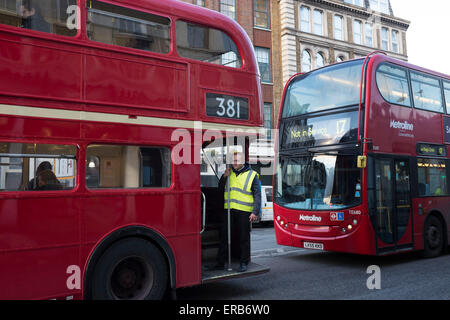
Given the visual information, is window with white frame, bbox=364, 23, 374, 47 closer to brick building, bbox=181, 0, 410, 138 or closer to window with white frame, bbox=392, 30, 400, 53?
brick building, bbox=181, 0, 410, 138

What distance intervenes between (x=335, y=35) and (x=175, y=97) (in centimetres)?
2451

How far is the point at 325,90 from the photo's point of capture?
351 inches

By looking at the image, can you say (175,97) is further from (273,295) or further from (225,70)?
(273,295)

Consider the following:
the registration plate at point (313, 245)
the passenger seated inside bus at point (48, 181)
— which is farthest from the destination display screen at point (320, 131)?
the passenger seated inside bus at point (48, 181)

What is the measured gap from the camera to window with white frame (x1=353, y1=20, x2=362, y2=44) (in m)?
28.5

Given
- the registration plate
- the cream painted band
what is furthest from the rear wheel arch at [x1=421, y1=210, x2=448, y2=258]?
the cream painted band

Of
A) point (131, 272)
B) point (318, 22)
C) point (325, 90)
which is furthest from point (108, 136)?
point (318, 22)

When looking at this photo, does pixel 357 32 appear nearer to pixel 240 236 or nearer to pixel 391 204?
pixel 391 204

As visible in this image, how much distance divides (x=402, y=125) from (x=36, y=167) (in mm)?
7287

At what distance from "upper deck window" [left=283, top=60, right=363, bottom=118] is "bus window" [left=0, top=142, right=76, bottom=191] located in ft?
18.6

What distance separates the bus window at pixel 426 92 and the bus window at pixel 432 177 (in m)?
1.27

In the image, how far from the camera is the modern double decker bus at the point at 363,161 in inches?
319

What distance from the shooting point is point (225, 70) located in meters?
6.08

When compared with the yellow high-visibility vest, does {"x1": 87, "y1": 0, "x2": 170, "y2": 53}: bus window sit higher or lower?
higher
